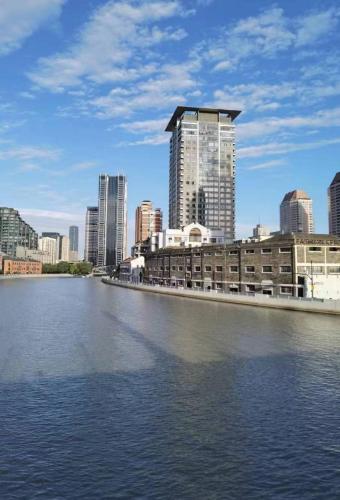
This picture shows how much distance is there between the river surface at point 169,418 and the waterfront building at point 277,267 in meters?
39.4

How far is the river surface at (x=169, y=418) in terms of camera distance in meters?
15.0

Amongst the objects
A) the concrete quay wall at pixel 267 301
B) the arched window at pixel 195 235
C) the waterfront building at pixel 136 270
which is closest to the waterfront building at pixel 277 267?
the concrete quay wall at pixel 267 301

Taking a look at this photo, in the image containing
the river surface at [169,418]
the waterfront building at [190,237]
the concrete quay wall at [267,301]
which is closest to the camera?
the river surface at [169,418]

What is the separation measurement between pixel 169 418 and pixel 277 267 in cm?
6841

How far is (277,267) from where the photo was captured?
85875 millimetres

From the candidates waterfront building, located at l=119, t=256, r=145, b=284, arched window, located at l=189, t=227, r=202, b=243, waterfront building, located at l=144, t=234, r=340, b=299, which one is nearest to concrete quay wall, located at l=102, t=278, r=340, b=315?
waterfront building, located at l=144, t=234, r=340, b=299

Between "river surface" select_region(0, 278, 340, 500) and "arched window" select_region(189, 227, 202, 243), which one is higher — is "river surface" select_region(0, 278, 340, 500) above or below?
below

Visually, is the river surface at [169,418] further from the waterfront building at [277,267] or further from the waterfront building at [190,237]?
the waterfront building at [190,237]

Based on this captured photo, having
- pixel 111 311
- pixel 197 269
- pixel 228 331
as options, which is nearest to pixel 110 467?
pixel 228 331

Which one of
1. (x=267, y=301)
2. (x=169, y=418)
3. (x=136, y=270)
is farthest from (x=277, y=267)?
(x=136, y=270)

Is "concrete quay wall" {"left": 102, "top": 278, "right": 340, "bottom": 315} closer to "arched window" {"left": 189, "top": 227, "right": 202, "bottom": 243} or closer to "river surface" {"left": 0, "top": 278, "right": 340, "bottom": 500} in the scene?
"river surface" {"left": 0, "top": 278, "right": 340, "bottom": 500}

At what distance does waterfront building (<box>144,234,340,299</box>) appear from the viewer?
7988 centimetres

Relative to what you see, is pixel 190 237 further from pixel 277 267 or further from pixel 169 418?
pixel 169 418

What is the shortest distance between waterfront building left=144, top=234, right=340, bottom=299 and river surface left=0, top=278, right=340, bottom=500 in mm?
39353
